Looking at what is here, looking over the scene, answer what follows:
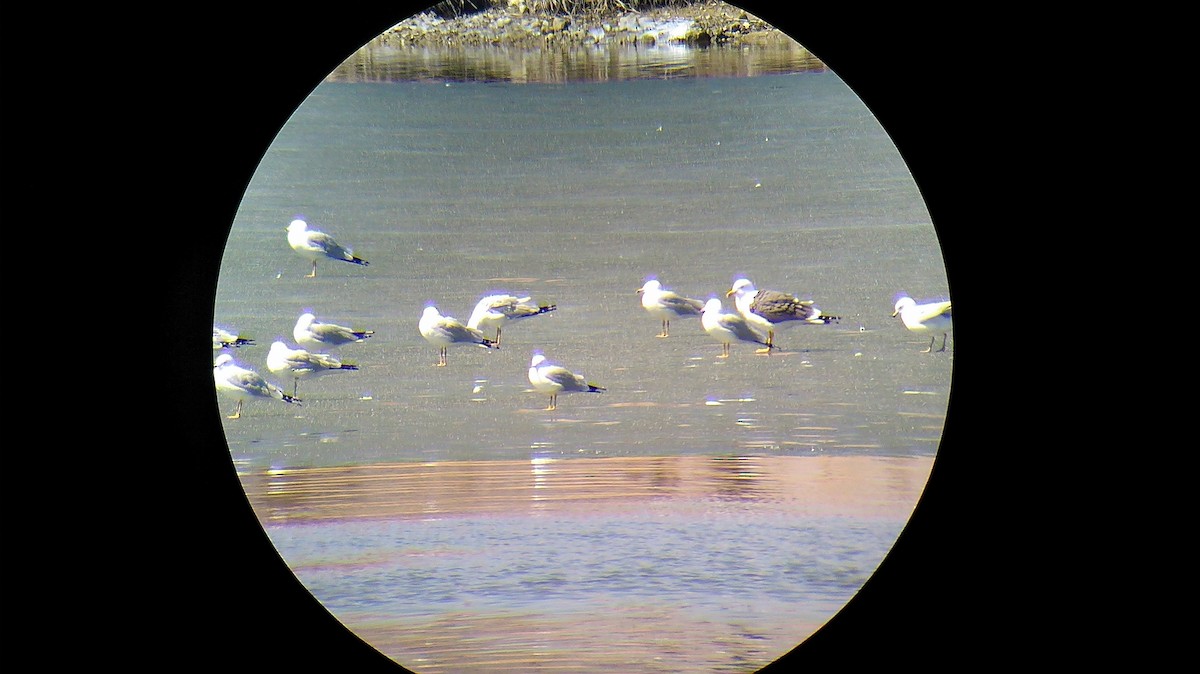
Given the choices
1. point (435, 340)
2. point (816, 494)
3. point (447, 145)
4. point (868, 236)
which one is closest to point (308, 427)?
point (435, 340)

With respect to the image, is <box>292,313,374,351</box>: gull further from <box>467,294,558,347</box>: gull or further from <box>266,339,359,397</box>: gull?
<box>467,294,558,347</box>: gull

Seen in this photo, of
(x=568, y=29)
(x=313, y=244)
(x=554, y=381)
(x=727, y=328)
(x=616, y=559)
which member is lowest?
(x=616, y=559)

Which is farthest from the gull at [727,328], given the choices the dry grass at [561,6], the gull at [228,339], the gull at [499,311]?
the gull at [228,339]

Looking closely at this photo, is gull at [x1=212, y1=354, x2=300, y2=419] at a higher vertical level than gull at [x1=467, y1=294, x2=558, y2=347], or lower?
lower

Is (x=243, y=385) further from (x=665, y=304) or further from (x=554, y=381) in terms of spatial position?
(x=665, y=304)

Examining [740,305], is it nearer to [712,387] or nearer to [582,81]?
[712,387]

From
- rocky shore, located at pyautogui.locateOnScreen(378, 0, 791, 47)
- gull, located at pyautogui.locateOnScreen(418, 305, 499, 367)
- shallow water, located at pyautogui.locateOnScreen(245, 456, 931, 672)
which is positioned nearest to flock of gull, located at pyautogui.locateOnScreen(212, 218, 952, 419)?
gull, located at pyautogui.locateOnScreen(418, 305, 499, 367)

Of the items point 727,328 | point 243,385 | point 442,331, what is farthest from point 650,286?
point 243,385
